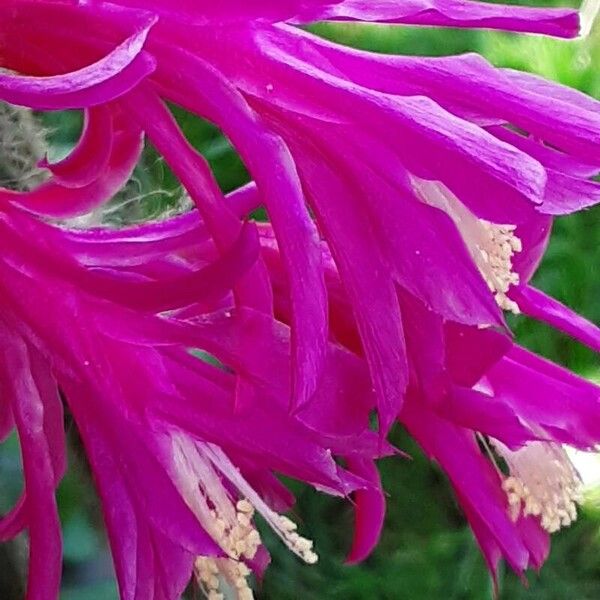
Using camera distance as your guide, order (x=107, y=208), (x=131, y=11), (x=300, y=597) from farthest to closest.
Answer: (x=300, y=597) → (x=107, y=208) → (x=131, y=11)

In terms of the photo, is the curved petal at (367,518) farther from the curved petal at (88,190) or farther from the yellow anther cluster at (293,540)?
the curved petal at (88,190)

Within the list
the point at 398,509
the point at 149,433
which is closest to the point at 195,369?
the point at 149,433

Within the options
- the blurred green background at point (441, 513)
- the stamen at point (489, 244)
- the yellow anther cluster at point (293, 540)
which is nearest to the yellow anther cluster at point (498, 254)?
the stamen at point (489, 244)

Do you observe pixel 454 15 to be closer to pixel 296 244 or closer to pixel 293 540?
pixel 296 244

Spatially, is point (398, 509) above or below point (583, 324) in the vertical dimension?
below

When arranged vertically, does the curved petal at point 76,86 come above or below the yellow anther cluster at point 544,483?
above

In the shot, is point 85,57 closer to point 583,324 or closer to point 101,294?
point 101,294
